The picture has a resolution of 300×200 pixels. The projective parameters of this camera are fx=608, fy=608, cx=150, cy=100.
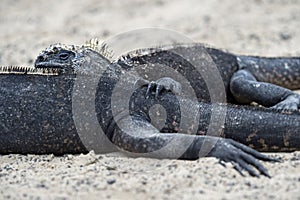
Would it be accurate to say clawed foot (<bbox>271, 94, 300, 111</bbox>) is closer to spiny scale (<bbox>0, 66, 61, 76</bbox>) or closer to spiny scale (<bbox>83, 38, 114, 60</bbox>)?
spiny scale (<bbox>83, 38, 114, 60</bbox>)

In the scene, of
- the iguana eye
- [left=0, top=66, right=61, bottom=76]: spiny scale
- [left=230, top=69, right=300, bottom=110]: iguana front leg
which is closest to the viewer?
[left=0, top=66, right=61, bottom=76]: spiny scale

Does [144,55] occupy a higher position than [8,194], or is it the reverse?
[144,55]

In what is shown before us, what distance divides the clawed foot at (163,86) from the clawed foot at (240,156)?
0.96 metres

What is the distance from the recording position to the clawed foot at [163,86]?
5.80 meters

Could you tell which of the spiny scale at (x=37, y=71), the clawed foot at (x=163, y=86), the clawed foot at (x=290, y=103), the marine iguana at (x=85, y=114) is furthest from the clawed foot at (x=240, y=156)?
the spiny scale at (x=37, y=71)

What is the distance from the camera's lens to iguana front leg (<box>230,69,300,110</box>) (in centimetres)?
662

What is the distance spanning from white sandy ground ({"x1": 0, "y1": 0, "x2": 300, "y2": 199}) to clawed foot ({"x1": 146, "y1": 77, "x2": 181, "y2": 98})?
0.79 m

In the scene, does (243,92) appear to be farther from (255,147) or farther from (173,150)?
(173,150)

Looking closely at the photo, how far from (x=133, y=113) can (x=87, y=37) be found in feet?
16.5

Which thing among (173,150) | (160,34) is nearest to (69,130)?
(173,150)

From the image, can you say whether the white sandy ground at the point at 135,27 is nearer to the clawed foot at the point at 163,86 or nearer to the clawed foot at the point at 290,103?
the clawed foot at the point at 163,86

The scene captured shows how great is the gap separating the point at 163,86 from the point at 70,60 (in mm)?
936

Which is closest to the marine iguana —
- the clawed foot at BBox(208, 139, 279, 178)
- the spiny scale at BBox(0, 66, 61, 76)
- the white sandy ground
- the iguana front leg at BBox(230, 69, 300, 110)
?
the spiny scale at BBox(0, 66, 61, 76)

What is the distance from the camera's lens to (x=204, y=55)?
24.3 ft
